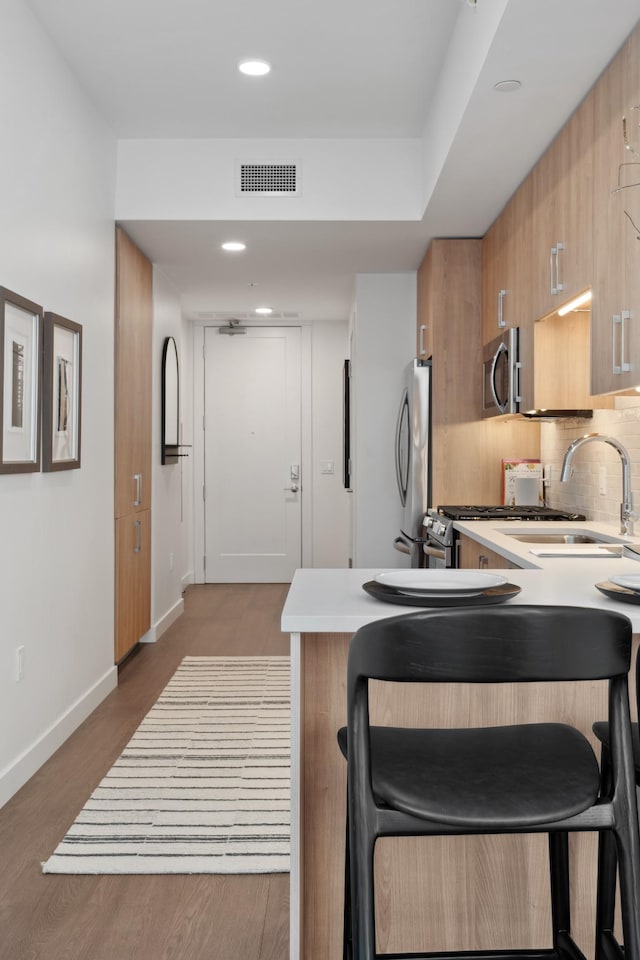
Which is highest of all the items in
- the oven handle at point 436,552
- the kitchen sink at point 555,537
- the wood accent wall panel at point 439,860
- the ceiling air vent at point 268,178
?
the ceiling air vent at point 268,178

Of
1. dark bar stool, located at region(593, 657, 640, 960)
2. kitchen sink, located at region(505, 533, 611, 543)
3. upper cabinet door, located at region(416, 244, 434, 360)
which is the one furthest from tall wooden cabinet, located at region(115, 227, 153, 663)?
dark bar stool, located at region(593, 657, 640, 960)

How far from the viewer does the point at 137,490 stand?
4652mm

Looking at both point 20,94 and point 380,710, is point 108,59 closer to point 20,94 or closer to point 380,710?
point 20,94

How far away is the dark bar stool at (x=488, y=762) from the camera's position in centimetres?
108

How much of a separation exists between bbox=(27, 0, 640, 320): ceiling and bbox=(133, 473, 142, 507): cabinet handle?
1.36 metres

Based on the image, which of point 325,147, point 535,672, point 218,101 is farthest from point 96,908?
point 325,147

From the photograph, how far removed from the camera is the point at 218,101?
3701 mm

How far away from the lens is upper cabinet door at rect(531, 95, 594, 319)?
2707 millimetres

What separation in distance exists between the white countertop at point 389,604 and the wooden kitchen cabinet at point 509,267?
1.48 metres

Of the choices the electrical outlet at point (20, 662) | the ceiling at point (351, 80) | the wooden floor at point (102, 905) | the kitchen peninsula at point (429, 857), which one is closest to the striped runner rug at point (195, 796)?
the wooden floor at point (102, 905)

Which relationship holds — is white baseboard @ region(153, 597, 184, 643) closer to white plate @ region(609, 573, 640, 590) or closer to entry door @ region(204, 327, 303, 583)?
entry door @ region(204, 327, 303, 583)

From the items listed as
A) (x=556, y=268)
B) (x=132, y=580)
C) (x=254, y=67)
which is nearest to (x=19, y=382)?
(x=254, y=67)

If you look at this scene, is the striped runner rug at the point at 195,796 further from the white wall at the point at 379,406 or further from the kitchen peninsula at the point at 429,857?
the white wall at the point at 379,406

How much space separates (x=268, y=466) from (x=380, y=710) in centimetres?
594
